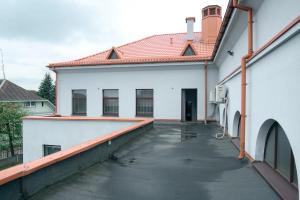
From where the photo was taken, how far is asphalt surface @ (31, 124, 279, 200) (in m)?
3.77

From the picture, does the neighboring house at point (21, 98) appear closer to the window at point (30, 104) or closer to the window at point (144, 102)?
the window at point (30, 104)

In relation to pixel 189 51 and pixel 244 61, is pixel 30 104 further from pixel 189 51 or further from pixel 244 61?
pixel 244 61

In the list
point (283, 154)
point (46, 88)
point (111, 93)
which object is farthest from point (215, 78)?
point (46, 88)

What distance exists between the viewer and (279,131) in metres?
4.21

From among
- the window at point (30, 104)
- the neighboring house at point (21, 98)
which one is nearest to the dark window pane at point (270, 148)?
the neighboring house at point (21, 98)

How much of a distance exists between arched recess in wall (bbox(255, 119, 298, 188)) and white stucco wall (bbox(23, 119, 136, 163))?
6.89m

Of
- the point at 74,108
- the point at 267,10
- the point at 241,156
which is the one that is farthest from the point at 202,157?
the point at 74,108

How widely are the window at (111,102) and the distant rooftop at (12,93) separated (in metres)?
24.2

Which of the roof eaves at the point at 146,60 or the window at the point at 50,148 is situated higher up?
the roof eaves at the point at 146,60

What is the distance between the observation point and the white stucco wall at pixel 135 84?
1505cm

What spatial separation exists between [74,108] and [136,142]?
33.8 feet

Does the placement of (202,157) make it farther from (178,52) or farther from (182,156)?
(178,52)

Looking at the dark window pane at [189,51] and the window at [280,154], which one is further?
the dark window pane at [189,51]

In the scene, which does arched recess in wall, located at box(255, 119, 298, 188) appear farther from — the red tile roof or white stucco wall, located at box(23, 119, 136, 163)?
the red tile roof
